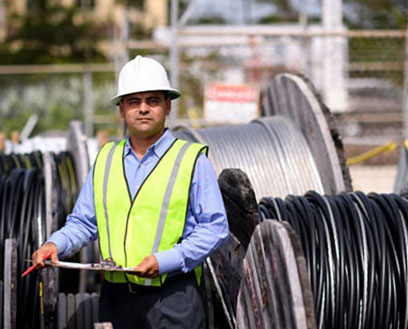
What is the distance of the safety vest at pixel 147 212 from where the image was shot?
378 centimetres

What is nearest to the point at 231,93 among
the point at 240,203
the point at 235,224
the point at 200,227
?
the point at 235,224

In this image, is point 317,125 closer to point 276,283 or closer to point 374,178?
point 276,283

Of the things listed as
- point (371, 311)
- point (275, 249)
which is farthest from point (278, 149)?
point (275, 249)

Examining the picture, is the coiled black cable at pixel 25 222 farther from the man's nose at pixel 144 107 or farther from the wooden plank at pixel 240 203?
the man's nose at pixel 144 107

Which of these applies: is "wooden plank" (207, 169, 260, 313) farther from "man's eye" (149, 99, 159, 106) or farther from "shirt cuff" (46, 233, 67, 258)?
"shirt cuff" (46, 233, 67, 258)

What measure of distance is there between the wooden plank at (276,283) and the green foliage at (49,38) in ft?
108

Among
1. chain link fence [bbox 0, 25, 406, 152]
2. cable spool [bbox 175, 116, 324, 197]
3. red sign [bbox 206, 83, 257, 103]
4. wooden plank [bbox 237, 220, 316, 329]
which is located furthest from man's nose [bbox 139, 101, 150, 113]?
red sign [bbox 206, 83, 257, 103]

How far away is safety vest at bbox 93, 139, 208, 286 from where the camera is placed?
3781 millimetres

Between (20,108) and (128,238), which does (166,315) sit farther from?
(20,108)

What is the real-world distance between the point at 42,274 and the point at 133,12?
4007 centimetres

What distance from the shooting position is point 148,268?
3.59 meters

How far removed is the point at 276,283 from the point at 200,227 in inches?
22.5

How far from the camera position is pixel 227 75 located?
48.2 feet

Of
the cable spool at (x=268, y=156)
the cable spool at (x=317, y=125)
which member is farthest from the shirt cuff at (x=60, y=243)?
the cable spool at (x=317, y=125)
